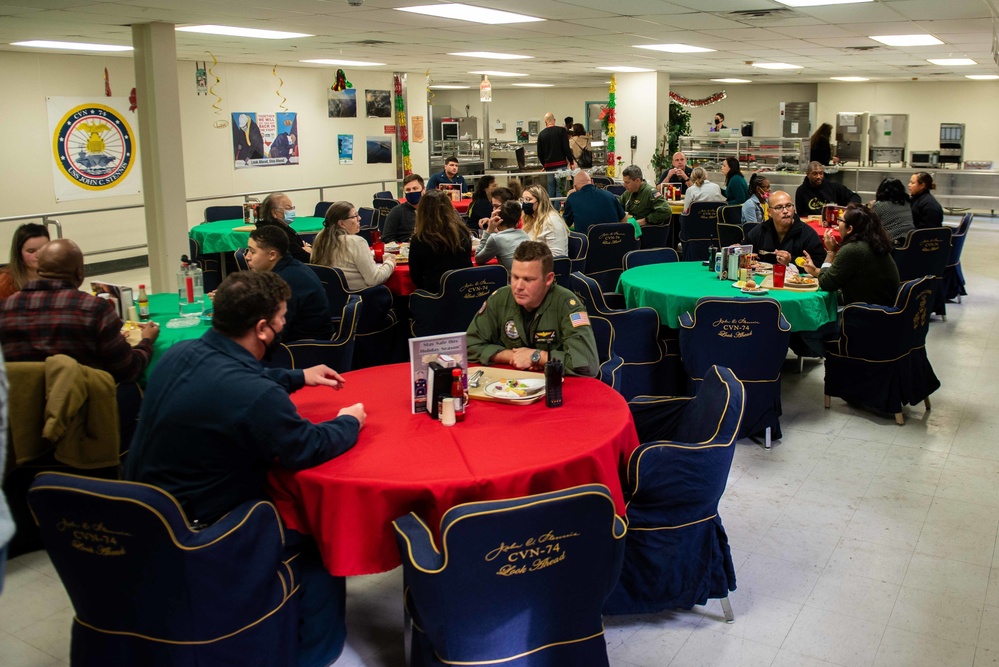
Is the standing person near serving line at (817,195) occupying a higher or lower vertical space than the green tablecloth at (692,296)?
higher

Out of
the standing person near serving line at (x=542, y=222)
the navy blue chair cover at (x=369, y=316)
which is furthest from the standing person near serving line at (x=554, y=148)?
the navy blue chair cover at (x=369, y=316)

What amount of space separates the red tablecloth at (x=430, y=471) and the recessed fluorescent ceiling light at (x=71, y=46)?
819 cm

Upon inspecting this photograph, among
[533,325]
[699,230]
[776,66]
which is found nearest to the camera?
[533,325]

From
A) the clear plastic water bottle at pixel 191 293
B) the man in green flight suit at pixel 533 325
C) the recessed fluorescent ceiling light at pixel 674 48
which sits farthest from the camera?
the recessed fluorescent ceiling light at pixel 674 48

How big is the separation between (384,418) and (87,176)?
969cm

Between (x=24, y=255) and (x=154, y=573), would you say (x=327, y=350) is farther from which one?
(x=154, y=573)

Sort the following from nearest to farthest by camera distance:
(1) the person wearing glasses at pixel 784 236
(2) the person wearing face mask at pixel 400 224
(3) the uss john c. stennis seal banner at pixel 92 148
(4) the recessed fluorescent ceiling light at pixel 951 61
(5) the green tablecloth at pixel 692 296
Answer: (5) the green tablecloth at pixel 692 296 < (1) the person wearing glasses at pixel 784 236 < (2) the person wearing face mask at pixel 400 224 < (3) the uss john c. stennis seal banner at pixel 92 148 < (4) the recessed fluorescent ceiling light at pixel 951 61

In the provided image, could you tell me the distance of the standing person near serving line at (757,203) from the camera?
886 centimetres

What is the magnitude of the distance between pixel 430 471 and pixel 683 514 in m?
0.96

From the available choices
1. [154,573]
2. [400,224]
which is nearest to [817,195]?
[400,224]

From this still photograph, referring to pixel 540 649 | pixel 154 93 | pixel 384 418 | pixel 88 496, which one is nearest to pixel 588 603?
pixel 540 649

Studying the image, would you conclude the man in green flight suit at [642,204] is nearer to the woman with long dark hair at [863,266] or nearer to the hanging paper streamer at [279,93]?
the woman with long dark hair at [863,266]

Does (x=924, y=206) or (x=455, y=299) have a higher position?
(x=924, y=206)

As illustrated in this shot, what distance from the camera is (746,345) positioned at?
4773 mm
